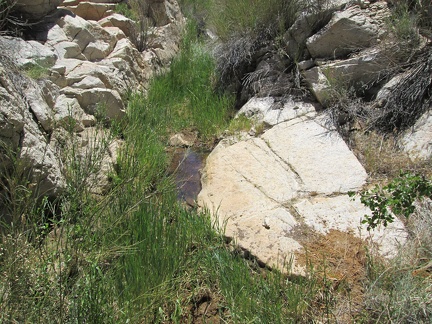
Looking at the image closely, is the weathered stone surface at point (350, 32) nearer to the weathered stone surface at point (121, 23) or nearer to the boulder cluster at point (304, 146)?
the boulder cluster at point (304, 146)

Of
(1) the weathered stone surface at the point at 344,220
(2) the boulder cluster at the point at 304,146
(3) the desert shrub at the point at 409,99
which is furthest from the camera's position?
(3) the desert shrub at the point at 409,99

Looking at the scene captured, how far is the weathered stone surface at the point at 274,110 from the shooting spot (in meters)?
5.02

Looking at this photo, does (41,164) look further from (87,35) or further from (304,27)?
(304,27)

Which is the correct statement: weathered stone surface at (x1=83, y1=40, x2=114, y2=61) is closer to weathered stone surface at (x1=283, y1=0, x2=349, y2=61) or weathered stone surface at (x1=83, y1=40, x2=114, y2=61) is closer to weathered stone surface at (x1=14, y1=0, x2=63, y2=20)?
weathered stone surface at (x1=14, y1=0, x2=63, y2=20)

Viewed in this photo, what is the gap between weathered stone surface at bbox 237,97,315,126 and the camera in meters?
5.02

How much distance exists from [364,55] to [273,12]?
4.70 ft

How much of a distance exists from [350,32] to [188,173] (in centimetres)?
234

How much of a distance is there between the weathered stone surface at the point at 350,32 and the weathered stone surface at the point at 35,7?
3.18 m

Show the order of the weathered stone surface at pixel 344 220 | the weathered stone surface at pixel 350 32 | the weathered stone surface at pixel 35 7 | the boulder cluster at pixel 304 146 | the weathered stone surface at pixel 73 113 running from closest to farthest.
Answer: the weathered stone surface at pixel 344 220, the boulder cluster at pixel 304 146, the weathered stone surface at pixel 73 113, the weathered stone surface at pixel 350 32, the weathered stone surface at pixel 35 7

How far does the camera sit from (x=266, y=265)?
3.19m

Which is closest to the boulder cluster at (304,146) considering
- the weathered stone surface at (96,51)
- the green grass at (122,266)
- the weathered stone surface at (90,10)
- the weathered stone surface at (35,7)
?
the green grass at (122,266)

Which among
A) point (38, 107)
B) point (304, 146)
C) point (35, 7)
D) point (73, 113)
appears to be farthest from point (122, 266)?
point (35, 7)

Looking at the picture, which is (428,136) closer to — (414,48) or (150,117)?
(414,48)

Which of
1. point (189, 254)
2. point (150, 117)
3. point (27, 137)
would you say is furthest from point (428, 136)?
point (27, 137)
